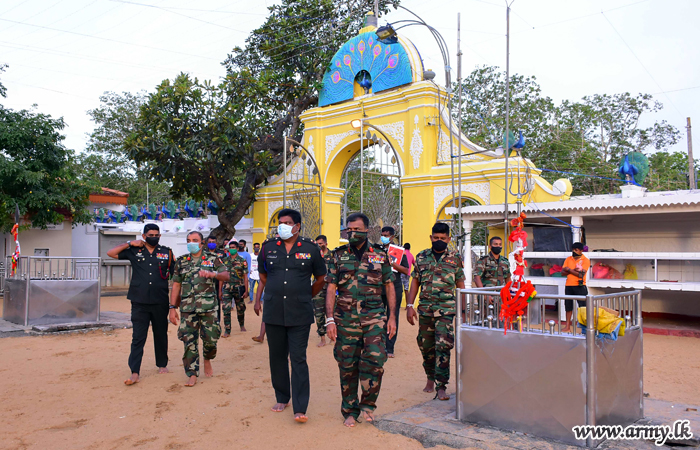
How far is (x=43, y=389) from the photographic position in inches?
247

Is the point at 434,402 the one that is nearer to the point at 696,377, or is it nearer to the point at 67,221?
the point at 696,377

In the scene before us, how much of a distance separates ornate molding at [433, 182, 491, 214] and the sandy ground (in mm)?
5576

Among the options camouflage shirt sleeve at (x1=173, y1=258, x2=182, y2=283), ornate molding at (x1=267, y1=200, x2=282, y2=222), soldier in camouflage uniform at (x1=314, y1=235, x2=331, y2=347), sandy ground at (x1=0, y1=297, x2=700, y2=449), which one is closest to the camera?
sandy ground at (x1=0, y1=297, x2=700, y2=449)

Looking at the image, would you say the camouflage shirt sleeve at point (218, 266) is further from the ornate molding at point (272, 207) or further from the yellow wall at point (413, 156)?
the ornate molding at point (272, 207)

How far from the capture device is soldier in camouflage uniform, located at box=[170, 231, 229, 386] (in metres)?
6.39

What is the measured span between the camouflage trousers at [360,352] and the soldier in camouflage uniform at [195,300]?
2.05 meters

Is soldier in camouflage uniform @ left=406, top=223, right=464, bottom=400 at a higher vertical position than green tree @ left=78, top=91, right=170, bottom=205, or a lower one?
lower

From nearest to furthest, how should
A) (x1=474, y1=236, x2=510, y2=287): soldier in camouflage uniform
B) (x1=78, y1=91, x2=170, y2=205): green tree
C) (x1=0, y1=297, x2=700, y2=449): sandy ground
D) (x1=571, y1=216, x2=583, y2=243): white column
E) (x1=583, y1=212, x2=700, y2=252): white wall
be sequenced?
(x1=0, y1=297, x2=700, y2=449): sandy ground
(x1=474, y1=236, x2=510, y2=287): soldier in camouflage uniform
(x1=571, y1=216, x2=583, y2=243): white column
(x1=583, y1=212, x2=700, y2=252): white wall
(x1=78, y1=91, x2=170, y2=205): green tree

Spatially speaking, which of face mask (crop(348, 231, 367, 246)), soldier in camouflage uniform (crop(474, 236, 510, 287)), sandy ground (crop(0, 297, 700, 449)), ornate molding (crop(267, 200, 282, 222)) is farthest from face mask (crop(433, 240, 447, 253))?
ornate molding (crop(267, 200, 282, 222))

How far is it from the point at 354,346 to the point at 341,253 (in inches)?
33.4

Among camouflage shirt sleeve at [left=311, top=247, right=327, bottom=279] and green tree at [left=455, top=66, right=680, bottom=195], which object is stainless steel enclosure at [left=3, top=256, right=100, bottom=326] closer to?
camouflage shirt sleeve at [left=311, top=247, right=327, bottom=279]

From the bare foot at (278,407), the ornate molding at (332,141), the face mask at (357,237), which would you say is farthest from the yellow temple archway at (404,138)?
the bare foot at (278,407)

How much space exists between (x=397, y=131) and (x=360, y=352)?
11608 millimetres

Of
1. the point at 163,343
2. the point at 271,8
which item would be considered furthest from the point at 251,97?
the point at 163,343
